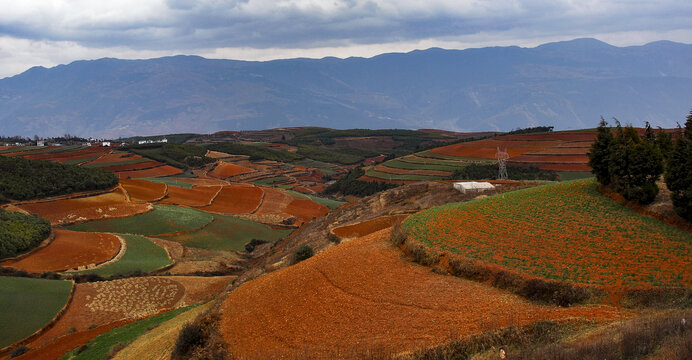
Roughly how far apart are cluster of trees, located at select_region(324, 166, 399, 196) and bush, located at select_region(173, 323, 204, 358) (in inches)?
2754

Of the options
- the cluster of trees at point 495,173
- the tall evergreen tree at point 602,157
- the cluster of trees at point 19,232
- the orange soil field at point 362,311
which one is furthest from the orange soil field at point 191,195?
the tall evergreen tree at point 602,157

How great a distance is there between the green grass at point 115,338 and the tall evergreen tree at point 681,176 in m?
25.2

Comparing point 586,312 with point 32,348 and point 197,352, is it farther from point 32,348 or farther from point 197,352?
point 32,348

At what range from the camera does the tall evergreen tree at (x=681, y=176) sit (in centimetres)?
2064

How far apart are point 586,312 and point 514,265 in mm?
4298

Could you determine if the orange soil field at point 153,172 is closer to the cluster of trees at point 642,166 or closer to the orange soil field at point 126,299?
the orange soil field at point 126,299

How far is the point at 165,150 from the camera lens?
131000mm

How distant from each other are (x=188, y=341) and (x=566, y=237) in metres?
15.5

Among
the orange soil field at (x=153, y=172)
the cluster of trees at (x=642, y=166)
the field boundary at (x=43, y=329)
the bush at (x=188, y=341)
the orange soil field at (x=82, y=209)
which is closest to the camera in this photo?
the bush at (x=188, y=341)

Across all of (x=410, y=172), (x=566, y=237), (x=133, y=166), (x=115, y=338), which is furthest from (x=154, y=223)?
(x=133, y=166)

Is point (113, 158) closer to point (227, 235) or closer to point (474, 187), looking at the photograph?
point (227, 235)

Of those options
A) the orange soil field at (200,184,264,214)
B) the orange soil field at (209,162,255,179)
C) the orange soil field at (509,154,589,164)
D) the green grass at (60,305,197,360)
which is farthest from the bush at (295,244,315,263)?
the orange soil field at (209,162,255,179)

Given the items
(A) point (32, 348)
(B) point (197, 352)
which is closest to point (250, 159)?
(A) point (32, 348)

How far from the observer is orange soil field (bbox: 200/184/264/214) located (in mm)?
71619
